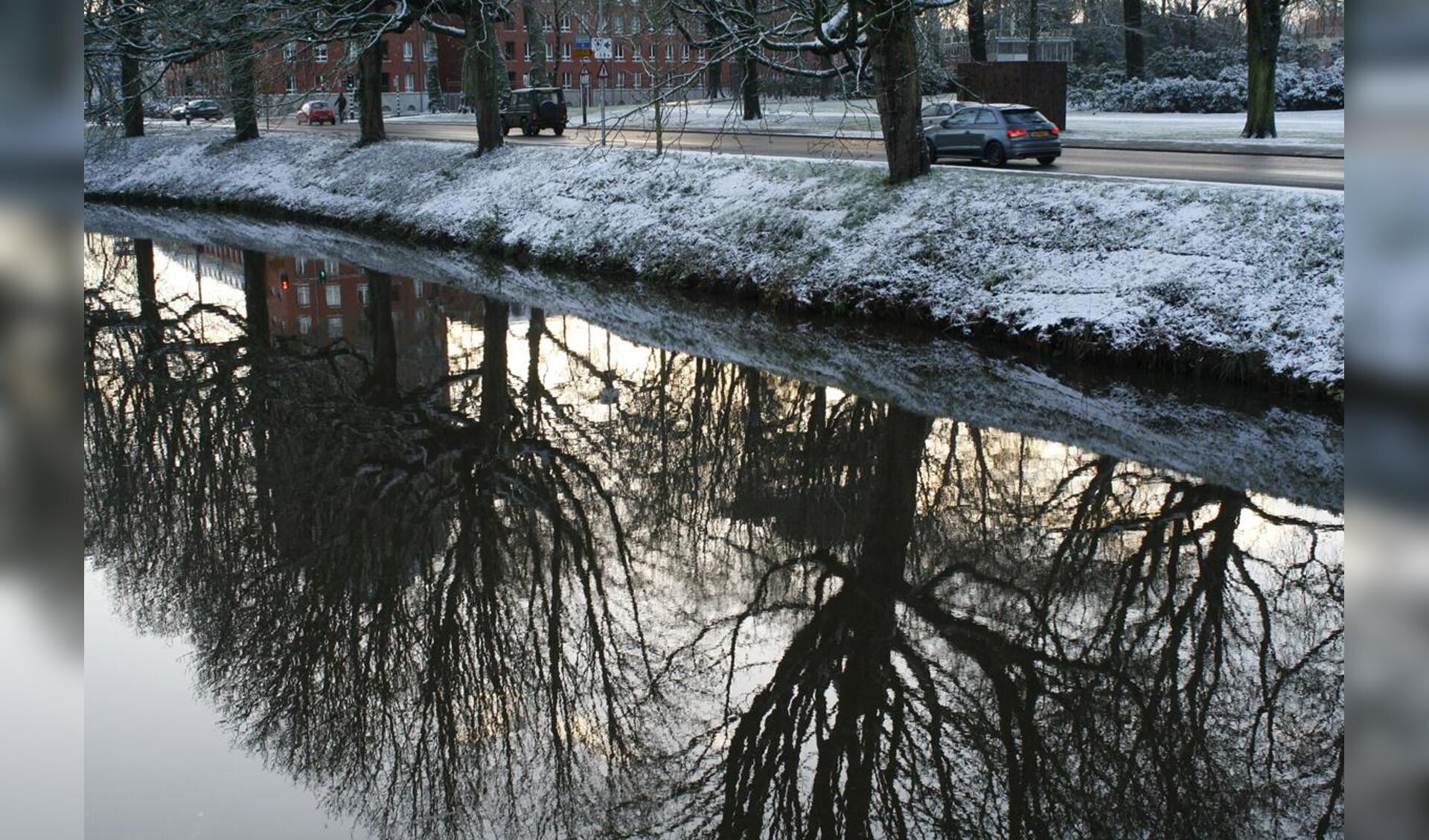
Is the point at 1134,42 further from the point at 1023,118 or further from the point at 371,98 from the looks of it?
the point at 371,98

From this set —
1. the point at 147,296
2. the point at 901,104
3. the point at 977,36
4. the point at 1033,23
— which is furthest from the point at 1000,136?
the point at 1033,23

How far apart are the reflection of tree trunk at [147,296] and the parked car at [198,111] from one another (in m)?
29.6

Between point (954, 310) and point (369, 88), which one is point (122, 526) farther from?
point (369, 88)

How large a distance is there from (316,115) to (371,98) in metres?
26.2

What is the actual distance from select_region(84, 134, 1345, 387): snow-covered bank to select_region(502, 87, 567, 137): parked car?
1238cm

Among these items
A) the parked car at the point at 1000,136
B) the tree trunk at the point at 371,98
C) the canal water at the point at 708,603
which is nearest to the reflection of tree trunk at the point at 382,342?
the canal water at the point at 708,603

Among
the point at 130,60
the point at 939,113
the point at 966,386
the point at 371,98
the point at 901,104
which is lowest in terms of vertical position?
the point at 966,386

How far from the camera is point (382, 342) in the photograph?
1814 centimetres

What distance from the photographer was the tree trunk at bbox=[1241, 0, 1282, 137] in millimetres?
29062

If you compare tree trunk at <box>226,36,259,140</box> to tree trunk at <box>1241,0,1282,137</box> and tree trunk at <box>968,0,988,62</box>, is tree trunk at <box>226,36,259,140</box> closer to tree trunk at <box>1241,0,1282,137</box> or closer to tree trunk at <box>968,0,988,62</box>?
tree trunk at <box>968,0,988,62</box>

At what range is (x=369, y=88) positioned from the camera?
3556 cm

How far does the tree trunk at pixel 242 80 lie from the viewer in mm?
28859

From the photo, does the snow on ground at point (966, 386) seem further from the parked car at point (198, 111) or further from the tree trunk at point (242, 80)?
the parked car at point (198, 111)

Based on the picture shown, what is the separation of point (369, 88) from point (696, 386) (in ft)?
77.5
